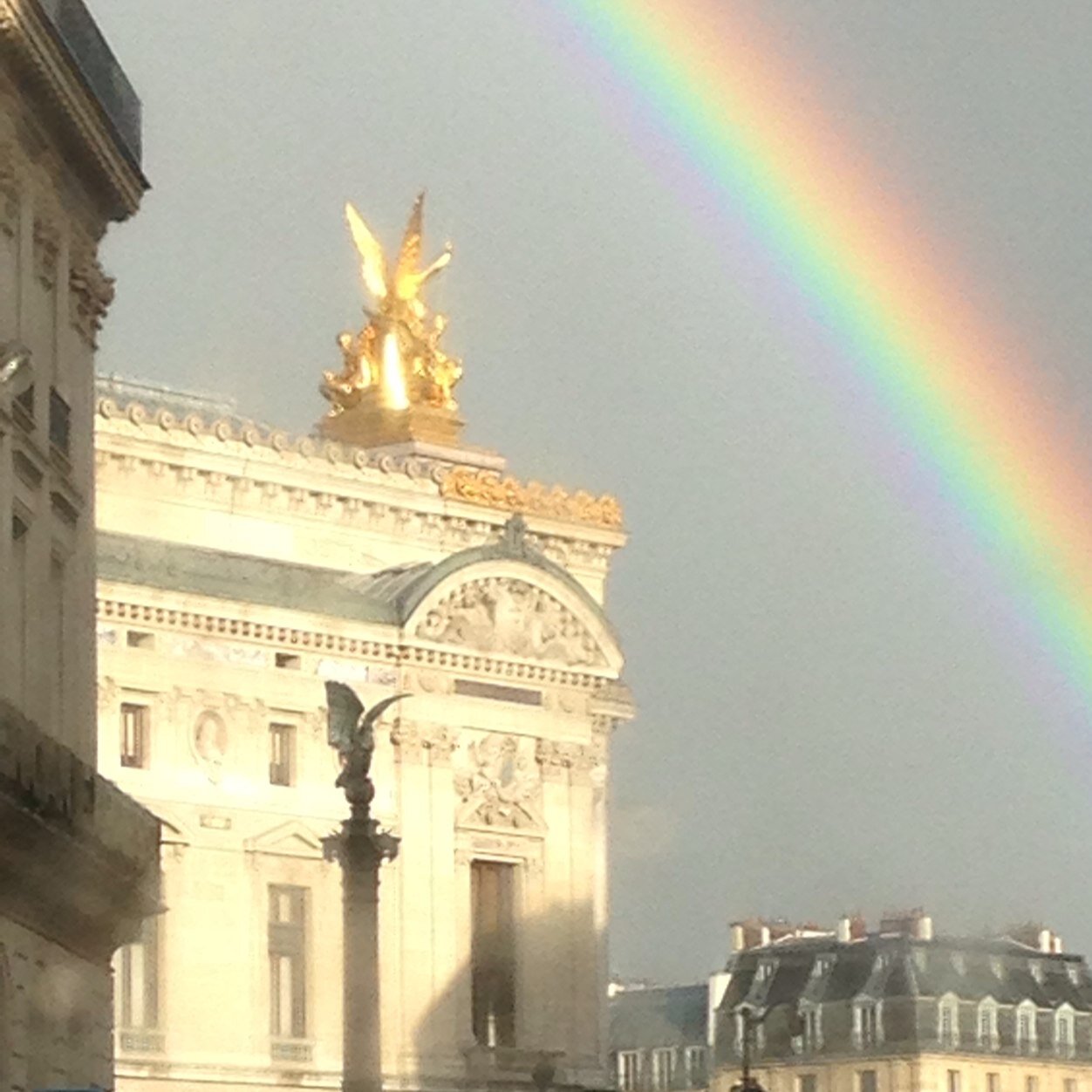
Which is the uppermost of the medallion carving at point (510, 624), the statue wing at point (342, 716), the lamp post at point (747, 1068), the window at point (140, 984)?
the medallion carving at point (510, 624)

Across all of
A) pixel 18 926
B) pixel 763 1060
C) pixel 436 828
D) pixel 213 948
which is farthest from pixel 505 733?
pixel 763 1060

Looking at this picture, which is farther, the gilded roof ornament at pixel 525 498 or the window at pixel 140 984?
the gilded roof ornament at pixel 525 498

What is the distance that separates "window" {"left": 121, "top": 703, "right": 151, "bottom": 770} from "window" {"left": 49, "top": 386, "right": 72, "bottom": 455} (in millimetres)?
26471

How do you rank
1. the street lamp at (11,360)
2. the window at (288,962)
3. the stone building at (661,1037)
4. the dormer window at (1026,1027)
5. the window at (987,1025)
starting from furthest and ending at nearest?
the stone building at (661,1037) < the dormer window at (1026,1027) < the window at (987,1025) < the window at (288,962) < the street lamp at (11,360)

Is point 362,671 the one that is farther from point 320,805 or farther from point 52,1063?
point 52,1063

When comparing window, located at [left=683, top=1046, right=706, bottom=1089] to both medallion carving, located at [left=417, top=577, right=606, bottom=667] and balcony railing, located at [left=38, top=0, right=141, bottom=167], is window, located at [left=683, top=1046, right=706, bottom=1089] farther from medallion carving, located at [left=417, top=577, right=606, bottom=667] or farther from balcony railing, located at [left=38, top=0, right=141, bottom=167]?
balcony railing, located at [left=38, top=0, right=141, bottom=167]

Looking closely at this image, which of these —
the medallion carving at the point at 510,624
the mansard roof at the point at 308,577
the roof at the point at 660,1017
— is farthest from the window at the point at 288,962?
the roof at the point at 660,1017

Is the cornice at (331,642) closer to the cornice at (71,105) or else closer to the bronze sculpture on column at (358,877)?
the bronze sculpture on column at (358,877)

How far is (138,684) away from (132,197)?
1036 inches

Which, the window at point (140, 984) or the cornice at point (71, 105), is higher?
the cornice at point (71, 105)

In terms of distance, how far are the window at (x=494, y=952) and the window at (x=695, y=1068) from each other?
62689mm

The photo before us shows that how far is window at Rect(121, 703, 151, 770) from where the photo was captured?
232 feet

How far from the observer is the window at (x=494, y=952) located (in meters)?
77.0

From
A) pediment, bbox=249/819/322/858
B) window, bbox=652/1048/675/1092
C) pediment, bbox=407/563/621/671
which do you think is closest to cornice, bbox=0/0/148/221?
pediment, bbox=249/819/322/858
